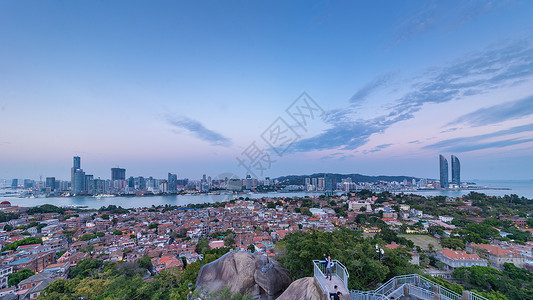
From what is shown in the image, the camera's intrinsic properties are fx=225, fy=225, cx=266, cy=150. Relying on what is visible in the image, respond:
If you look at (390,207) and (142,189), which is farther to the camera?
(142,189)

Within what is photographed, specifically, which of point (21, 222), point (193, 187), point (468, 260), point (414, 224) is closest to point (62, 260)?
point (21, 222)

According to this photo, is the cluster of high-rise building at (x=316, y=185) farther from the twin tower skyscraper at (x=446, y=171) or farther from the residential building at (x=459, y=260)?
the residential building at (x=459, y=260)

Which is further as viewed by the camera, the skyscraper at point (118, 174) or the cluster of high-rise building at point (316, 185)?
the skyscraper at point (118, 174)

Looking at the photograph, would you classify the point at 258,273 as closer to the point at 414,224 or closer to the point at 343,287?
the point at 343,287

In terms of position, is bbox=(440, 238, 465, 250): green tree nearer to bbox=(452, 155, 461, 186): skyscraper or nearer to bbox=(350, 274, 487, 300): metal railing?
bbox=(350, 274, 487, 300): metal railing

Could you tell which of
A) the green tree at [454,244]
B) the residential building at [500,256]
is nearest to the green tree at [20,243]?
the green tree at [454,244]

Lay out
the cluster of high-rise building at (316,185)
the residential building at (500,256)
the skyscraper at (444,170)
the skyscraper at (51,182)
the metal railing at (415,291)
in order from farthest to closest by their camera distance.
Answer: the cluster of high-rise building at (316,185), the skyscraper at (444,170), the skyscraper at (51,182), the residential building at (500,256), the metal railing at (415,291)

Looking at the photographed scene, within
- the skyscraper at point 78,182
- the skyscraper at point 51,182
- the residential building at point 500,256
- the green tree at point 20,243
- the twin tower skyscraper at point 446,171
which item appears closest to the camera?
the residential building at point 500,256

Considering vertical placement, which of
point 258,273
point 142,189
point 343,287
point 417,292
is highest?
point 343,287
